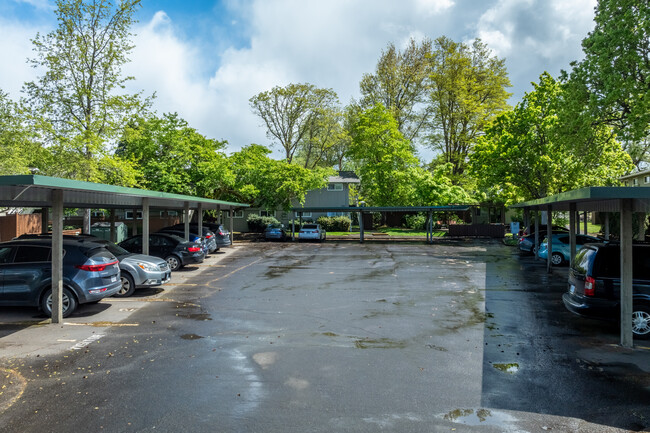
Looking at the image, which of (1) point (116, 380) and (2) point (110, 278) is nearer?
(1) point (116, 380)

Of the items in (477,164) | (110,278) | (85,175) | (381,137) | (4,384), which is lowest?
(4,384)

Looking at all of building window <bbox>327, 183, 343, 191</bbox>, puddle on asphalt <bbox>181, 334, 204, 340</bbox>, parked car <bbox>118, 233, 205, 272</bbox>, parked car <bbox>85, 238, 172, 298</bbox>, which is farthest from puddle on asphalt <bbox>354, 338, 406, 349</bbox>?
building window <bbox>327, 183, 343, 191</bbox>

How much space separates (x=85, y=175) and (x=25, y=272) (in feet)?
39.6

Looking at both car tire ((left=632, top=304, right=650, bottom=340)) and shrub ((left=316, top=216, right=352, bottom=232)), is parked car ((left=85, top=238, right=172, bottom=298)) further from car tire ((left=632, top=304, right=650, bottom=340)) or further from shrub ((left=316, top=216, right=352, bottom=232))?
shrub ((left=316, top=216, right=352, bottom=232))

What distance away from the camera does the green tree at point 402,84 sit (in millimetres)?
47938

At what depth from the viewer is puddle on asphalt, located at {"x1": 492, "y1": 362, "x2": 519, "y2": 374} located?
6.24 metres

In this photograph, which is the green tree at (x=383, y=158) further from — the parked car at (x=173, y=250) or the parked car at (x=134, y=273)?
the parked car at (x=134, y=273)

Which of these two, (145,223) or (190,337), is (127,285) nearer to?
(145,223)

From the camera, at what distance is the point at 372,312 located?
988 cm

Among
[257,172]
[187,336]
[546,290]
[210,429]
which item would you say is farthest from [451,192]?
[210,429]

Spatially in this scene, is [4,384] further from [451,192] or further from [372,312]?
[451,192]

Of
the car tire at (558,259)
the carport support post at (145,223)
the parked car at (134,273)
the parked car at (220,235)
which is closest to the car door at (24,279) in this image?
the parked car at (134,273)

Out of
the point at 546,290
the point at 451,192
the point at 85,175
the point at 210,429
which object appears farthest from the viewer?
the point at 451,192

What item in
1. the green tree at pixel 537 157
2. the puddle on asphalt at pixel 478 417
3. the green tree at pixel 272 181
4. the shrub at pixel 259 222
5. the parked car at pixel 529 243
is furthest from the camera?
the shrub at pixel 259 222
